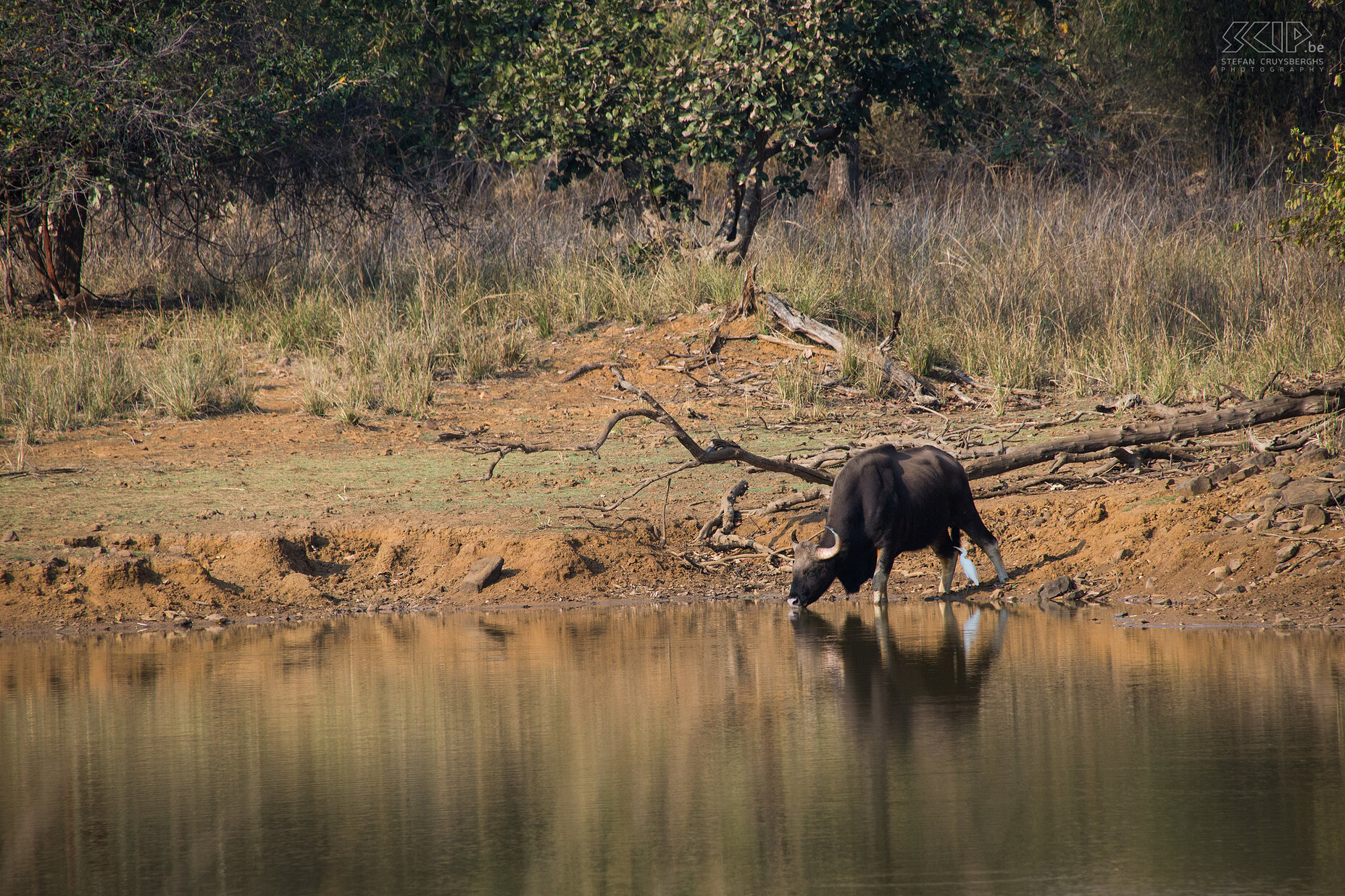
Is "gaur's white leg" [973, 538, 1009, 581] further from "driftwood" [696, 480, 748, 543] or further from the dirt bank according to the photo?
"driftwood" [696, 480, 748, 543]

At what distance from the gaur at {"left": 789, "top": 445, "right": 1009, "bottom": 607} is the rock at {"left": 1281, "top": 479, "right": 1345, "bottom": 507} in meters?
1.85

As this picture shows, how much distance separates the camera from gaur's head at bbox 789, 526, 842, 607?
8.01 metres

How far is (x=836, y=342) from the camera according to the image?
13.4 m

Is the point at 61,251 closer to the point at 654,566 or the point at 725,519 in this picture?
the point at 654,566

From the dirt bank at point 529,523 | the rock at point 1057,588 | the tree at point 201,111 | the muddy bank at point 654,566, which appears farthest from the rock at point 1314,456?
the tree at point 201,111

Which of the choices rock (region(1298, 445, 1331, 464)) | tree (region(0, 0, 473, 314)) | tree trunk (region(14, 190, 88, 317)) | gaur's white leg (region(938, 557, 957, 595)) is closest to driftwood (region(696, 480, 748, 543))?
gaur's white leg (region(938, 557, 957, 595))

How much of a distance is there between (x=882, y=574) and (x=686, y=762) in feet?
11.3

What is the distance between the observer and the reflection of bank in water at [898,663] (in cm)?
573

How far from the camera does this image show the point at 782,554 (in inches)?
364

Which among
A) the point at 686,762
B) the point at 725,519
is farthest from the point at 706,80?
the point at 686,762

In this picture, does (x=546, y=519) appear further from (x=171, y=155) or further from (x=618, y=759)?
(x=171, y=155)

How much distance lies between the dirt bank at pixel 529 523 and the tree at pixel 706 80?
3.79 meters

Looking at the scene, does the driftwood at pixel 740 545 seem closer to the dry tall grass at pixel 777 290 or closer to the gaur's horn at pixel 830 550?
the gaur's horn at pixel 830 550

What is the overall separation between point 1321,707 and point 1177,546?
2.99 metres
